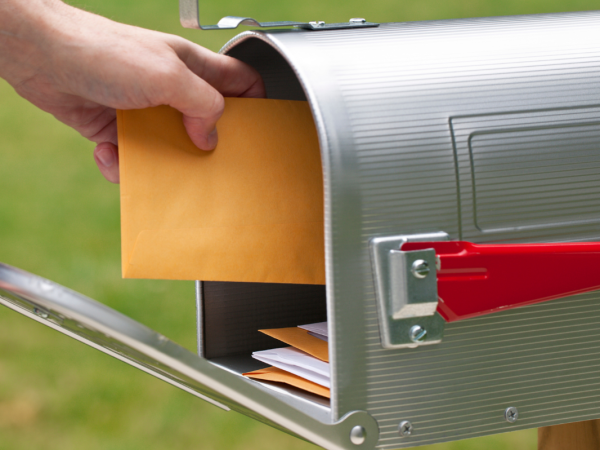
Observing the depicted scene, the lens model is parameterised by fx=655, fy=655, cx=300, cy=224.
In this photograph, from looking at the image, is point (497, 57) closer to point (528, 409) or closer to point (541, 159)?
point (541, 159)

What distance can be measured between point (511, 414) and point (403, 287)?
235 millimetres

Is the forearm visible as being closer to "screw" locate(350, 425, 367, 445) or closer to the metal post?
"screw" locate(350, 425, 367, 445)

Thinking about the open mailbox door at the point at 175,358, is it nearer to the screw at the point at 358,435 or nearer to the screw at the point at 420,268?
the screw at the point at 358,435

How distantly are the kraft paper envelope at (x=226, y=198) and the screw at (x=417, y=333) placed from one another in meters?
0.20

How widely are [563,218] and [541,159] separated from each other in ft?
0.26

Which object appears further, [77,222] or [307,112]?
[77,222]

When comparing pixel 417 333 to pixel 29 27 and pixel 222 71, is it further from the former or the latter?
pixel 29 27

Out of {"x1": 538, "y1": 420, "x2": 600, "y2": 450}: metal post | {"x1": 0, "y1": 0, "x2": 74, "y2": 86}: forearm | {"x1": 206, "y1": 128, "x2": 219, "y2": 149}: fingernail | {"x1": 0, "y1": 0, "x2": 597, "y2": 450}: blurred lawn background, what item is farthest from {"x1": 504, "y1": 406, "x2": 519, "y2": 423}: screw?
{"x1": 0, "y1": 0, "x2": 597, "y2": 450}: blurred lawn background

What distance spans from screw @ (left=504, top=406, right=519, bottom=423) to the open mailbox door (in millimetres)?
172

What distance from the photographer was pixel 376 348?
76cm

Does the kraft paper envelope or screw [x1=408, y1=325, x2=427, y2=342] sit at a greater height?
the kraft paper envelope

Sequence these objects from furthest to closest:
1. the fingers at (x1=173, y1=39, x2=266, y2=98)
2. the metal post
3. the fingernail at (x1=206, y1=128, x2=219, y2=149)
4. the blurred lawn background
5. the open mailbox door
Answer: the blurred lawn background, the metal post, the fingers at (x1=173, y1=39, x2=266, y2=98), the fingernail at (x1=206, y1=128, x2=219, y2=149), the open mailbox door

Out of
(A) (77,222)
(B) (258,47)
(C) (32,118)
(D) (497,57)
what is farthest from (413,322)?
(C) (32,118)

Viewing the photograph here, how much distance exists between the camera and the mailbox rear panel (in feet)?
2.45
